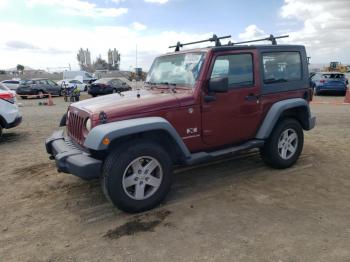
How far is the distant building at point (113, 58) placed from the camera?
8494 cm

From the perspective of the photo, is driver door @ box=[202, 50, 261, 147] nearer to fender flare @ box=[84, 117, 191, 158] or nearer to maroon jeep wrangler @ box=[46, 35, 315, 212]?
maroon jeep wrangler @ box=[46, 35, 315, 212]

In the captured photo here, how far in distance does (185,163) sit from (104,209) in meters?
1.16

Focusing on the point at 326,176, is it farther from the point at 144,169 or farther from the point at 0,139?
the point at 0,139

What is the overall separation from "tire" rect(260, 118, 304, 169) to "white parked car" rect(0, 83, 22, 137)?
237 inches

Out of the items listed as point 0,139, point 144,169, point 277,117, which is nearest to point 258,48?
point 277,117

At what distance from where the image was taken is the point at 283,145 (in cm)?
590

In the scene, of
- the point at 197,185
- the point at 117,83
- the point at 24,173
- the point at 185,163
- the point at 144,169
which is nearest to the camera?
the point at 144,169

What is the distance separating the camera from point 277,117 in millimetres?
5531

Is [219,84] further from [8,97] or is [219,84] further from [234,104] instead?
[8,97]

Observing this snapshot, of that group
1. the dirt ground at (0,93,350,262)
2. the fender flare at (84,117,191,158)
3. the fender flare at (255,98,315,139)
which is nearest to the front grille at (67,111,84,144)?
the fender flare at (84,117,191,158)

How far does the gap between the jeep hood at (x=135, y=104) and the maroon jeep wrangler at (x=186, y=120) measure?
12 mm

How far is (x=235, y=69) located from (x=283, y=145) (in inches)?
62.2

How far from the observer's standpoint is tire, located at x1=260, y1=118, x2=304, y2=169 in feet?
18.8

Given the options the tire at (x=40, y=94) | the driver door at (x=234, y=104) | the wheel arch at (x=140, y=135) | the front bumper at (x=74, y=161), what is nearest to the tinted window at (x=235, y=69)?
the driver door at (x=234, y=104)
